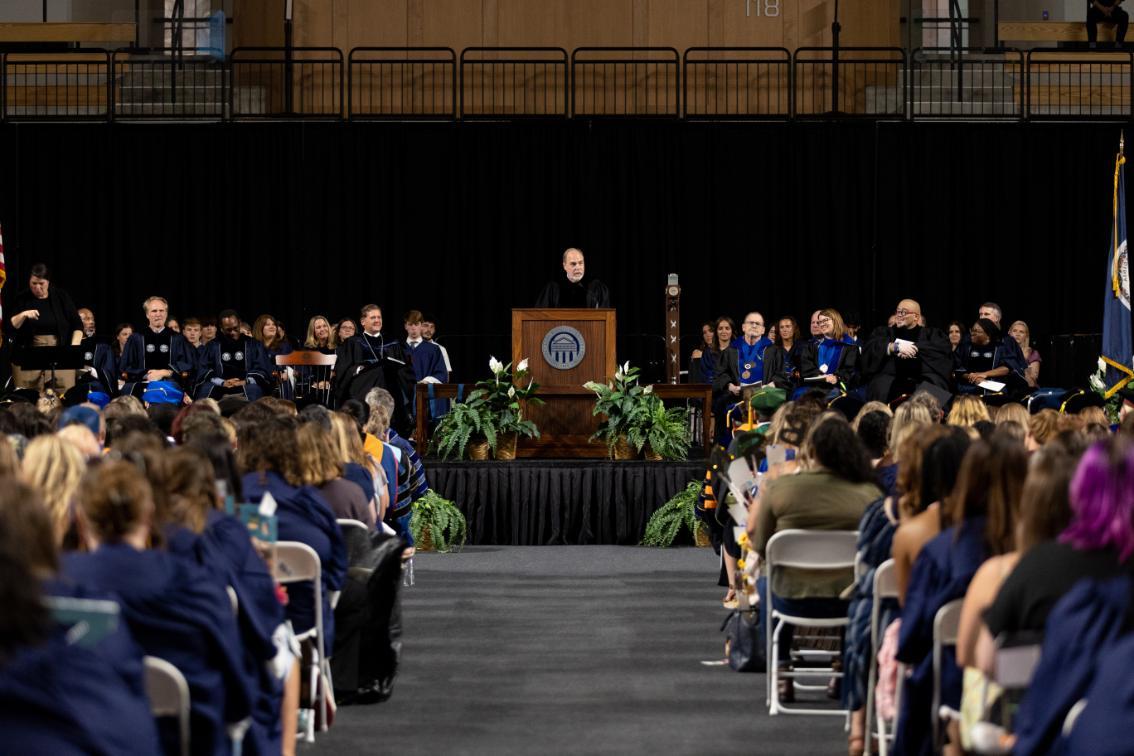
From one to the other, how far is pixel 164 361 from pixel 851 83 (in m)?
8.92

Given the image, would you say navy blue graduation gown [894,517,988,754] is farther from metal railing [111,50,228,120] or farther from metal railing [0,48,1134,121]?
metal railing [111,50,228,120]

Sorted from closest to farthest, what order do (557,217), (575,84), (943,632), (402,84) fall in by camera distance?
(943,632)
(557,217)
(402,84)
(575,84)

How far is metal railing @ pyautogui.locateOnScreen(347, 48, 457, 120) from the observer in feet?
62.2

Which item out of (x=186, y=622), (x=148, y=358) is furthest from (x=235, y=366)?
(x=186, y=622)

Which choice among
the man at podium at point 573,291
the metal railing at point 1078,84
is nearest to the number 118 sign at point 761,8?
the metal railing at point 1078,84

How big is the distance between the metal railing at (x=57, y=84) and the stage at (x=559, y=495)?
771 cm

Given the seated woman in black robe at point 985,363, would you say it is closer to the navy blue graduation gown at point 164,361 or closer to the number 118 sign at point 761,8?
the number 118 sign at point 761,8

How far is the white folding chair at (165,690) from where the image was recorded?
3.58 meters

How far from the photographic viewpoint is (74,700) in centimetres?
274

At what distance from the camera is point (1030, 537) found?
352 centimetres

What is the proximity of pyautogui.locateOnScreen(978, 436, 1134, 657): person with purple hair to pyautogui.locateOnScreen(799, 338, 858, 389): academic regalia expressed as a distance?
421 inches

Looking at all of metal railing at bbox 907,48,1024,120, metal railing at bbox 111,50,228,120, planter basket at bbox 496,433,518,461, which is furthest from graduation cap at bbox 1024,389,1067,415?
metal railing at bbox 111,50,228,120

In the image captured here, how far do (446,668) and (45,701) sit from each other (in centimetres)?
502

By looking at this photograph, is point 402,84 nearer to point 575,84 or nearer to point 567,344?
point 575,84
